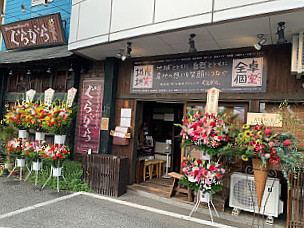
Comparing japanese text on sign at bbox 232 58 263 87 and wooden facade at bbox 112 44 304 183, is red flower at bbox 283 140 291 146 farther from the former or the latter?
japanese text on sign at bbox 232 58 263 87

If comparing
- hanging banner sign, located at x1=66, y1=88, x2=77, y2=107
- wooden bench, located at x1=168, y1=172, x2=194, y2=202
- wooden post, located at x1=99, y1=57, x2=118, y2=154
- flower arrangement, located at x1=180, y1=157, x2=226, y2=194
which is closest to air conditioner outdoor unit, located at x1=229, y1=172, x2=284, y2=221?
flower arrangement, located at x1=180, y1=157, x2=226, y2=194

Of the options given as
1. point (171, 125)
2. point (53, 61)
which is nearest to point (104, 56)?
point (53, 61)

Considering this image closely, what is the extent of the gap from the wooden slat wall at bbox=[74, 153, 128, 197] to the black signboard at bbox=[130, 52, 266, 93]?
223 cm

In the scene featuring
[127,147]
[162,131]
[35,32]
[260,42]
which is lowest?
[127,147]

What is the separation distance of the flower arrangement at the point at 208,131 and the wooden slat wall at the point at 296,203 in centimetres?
155

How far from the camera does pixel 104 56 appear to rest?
22.9 feet

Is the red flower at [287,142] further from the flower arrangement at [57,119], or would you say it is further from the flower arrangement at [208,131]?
the flower arrangement at [57,119]

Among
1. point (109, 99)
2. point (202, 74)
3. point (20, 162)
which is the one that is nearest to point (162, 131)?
point (109, 99)

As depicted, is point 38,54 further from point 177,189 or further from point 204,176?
point 204,176

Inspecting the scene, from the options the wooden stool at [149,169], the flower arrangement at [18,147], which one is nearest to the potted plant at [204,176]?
the wooden stool at [149,169]

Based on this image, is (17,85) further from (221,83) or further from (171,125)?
(221,83)

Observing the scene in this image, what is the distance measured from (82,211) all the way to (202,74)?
14.4ft

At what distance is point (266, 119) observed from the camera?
15.2ft

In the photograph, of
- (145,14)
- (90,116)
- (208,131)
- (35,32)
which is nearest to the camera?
(208,131)
